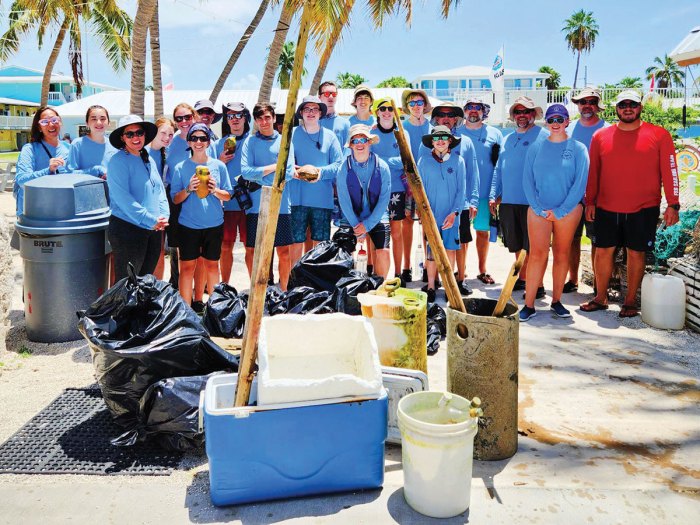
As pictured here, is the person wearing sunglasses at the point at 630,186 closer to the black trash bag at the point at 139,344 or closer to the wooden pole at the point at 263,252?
the wooden pole at the point at 263,252

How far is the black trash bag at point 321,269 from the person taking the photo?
229 inches

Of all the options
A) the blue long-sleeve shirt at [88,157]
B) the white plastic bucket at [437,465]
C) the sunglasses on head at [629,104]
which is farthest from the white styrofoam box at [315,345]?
the sunglasses on head at [629,104]

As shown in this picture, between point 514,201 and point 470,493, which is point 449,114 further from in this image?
point 470,493

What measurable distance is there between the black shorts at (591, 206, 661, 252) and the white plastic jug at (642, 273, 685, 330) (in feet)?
1.41

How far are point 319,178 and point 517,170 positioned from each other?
2203 millimetres

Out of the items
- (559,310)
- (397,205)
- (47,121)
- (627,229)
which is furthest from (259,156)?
(627,229)

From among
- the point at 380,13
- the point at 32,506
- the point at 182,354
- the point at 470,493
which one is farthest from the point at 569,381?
the point at 380,13

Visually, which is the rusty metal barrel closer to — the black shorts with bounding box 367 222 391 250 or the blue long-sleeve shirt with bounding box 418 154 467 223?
the black shorts with bounding box 367 222 391 250

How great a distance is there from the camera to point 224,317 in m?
5.08

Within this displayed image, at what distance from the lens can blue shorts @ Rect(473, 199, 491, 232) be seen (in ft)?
24.2

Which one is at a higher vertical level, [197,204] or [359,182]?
[359,182]

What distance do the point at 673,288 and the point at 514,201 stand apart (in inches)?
72.2

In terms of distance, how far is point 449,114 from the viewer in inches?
281

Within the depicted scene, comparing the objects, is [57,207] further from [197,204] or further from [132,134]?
[197,204]
